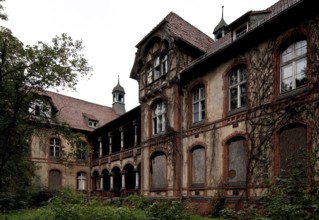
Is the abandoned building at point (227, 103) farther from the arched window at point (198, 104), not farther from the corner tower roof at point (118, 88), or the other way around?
the corner tower roof at point (118, 88)

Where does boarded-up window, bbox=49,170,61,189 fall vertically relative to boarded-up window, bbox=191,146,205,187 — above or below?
A: below

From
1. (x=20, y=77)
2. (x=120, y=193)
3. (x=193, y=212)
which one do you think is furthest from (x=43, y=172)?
(x=193, y=212)

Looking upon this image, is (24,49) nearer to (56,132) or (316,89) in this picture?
(56,132)

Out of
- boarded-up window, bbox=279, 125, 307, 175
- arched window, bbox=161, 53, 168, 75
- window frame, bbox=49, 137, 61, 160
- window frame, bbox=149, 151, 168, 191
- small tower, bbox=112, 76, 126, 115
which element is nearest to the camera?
boarded-up window, bbox=279, 125, 307, 175

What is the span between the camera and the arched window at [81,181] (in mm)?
30922

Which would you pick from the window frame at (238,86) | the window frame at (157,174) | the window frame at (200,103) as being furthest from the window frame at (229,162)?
the window frame at (157,174)

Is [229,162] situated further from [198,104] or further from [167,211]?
[167,211]

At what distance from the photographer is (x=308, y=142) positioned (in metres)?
10.5

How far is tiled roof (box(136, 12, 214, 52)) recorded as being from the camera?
18061 millimetres

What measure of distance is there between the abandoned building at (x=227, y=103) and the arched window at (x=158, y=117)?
61mm

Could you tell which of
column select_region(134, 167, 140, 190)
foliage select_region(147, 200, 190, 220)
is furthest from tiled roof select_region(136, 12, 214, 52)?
foliage select_region(147, 200, 190, 220)

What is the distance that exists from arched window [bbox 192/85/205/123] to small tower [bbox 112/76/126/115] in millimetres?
23342

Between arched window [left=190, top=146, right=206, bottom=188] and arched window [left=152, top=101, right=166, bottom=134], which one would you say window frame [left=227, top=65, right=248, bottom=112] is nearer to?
arched window [left=190, top=146, right=206, bottom=188]

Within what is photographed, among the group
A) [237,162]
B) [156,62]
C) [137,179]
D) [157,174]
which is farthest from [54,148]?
[237,162]
